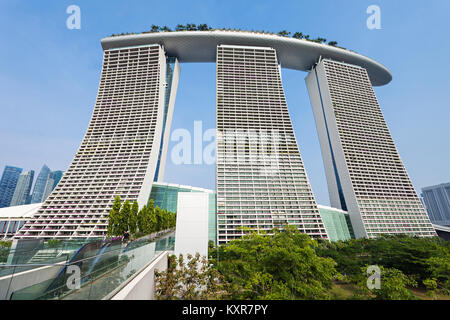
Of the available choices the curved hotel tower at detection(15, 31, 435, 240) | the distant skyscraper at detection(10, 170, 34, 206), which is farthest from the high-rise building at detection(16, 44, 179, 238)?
the distant skyscraper at detection(10, 170, 34, 206)

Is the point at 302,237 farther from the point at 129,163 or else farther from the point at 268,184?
the point at 129,163

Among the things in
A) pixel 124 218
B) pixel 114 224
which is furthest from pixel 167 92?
pixel 114 224

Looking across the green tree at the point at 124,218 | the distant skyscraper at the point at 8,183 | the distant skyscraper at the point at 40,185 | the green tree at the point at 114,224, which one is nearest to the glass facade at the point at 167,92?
the green tree at the point at 124,218

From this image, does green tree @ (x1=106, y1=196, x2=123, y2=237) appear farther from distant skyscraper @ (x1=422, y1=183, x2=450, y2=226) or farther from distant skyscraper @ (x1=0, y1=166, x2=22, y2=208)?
distant skyscraper @ (x1=0, y1=166, x2=22, y2=208)

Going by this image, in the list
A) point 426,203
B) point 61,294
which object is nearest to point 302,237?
point 61,294

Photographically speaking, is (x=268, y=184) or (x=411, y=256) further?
(x=268, y=184)

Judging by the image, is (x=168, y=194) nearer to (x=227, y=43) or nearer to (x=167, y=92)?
(x=167, y=92)
